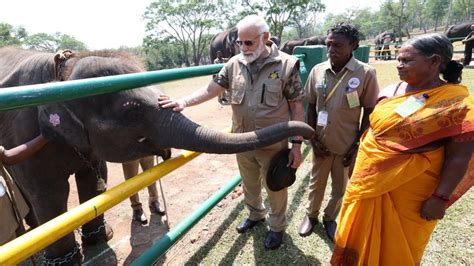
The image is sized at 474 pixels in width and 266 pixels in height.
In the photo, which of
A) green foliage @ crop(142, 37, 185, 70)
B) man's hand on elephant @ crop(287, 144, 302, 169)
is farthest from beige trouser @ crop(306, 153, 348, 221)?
green foliage @ crop(142, 37, 185, 70)

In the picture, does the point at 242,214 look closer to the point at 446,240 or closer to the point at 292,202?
the point at 292,202

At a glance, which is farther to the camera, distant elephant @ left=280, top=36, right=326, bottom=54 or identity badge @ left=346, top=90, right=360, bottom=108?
distant elephant @ left=280, top=36, right=326, bottom=54

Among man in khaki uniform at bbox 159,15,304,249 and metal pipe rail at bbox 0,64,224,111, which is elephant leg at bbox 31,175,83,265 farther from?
metal pipe rail at bbox 0,64,224,111

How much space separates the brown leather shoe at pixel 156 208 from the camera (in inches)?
145

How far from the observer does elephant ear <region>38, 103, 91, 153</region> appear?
6.51ft

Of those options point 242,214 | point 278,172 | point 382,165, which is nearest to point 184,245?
point 242,214

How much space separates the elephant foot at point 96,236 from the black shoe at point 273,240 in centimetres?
160

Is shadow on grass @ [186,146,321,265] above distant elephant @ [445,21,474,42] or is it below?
below

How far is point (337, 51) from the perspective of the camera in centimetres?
240

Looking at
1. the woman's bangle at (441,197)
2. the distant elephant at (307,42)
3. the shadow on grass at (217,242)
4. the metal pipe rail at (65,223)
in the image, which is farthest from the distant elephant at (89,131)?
the distant elephant at (307,42)

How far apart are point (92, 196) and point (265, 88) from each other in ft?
6.13

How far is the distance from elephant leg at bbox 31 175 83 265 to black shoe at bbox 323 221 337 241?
83.7 inches

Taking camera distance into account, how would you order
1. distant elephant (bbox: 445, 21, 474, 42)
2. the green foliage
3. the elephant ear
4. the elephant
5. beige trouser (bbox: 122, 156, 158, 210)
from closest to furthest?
1. the elephant ear
2. beige trouser (bbox: 122, 156, 158, 210)
3. the elephant
4. distant elephant (bbox: 445, 21, 474, 42)
5. the green foliage

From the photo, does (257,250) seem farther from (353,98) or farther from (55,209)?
(55,209)
